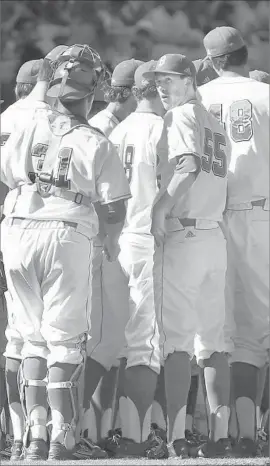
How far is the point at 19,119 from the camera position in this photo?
565cm

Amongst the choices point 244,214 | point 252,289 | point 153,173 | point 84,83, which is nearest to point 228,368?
point 252,289

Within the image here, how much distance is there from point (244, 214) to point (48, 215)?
1196mm

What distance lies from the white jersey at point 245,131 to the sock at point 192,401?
1281 mm

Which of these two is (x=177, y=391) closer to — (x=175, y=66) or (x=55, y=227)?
(x=55, y=227)

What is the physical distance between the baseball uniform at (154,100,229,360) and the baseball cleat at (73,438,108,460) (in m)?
0.62

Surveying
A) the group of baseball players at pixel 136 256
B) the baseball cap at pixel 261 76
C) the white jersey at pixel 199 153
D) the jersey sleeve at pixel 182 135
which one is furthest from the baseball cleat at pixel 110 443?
the baseball cap at pixel 261 76

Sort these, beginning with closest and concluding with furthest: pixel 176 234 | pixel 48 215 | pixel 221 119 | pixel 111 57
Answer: pixel 48 215
pixel 176 234
pixel 221 119
pixel 111 57

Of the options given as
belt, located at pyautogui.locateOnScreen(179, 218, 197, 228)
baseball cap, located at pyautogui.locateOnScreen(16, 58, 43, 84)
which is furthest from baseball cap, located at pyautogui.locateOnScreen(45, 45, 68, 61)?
belt, located at pyautogui.locateOnScreen(179, 218, 197, 228)

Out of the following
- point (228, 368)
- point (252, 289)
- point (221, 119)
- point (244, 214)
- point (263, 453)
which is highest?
point (221, 119)

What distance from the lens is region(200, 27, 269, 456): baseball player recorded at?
18.3ft

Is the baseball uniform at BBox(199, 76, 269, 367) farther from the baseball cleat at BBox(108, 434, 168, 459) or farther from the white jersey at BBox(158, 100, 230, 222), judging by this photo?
the baseball cleat at BBox(108, 434, 168, 459)

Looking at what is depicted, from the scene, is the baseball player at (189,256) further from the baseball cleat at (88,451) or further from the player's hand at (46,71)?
the player's hand at (46,71)

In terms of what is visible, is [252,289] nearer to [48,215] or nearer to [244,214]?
[244,214]

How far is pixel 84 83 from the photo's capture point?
17.0 ft
